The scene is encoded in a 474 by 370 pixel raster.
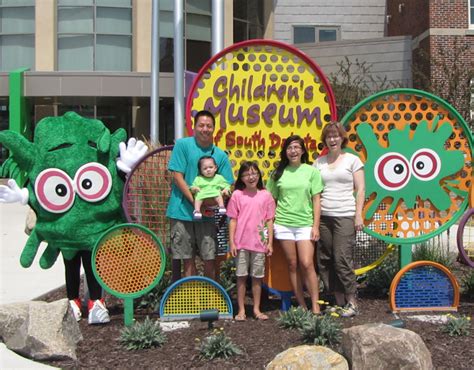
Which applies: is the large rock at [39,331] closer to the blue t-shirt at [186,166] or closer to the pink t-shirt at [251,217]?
the blue t-shirt at [186,166]

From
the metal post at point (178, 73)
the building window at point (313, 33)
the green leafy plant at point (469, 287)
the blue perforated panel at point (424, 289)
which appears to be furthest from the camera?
the building window at point (313, 33)

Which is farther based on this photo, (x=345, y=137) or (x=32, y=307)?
(x=345, y=137)

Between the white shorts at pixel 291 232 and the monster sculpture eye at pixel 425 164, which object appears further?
the monster sculpture eye at pixel 425 164

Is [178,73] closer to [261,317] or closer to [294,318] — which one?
[261,317]

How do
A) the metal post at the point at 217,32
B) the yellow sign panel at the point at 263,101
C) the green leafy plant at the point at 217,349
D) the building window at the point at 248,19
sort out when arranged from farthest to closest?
the building window at the point at 248,19
the metal post at the point at 217,32
the yellow sign panel at the point at 263,101
the green leafy plant at the point at 217,349

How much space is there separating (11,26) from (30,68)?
5.58ft

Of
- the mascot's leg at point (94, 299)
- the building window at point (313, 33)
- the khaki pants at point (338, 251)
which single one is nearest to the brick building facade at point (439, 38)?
the building window at point (313, 33)

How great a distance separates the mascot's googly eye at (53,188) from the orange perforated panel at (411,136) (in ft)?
9.01

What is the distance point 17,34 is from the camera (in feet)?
74.2

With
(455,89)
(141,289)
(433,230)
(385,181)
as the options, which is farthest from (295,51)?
(455,89)

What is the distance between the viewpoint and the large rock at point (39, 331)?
14.4ft

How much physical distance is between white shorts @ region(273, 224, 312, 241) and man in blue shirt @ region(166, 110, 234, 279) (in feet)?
1.86

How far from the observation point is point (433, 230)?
6.09m

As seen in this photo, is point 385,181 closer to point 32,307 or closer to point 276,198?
point 276,198
